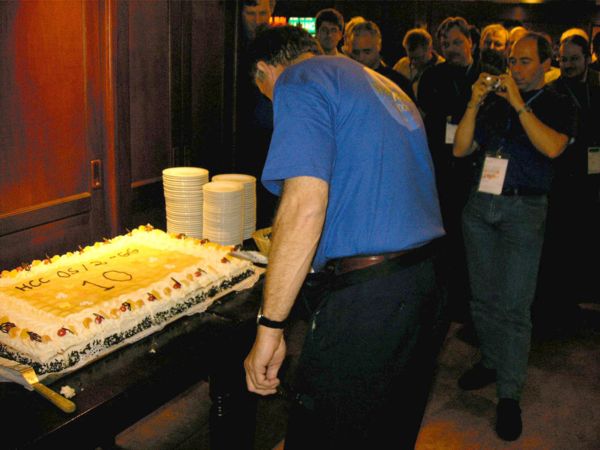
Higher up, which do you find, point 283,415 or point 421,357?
point 421,357

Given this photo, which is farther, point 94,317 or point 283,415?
point 283,415

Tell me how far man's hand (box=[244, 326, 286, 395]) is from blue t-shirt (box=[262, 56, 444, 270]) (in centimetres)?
28

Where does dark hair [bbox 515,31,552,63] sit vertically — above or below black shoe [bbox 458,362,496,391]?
above

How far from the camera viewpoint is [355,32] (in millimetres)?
5113

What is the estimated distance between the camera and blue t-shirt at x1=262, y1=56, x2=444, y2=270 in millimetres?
1744

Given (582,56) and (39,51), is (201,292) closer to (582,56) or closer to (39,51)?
(39,51)

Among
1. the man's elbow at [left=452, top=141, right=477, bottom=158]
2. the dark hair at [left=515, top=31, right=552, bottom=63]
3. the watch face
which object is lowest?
the watch face

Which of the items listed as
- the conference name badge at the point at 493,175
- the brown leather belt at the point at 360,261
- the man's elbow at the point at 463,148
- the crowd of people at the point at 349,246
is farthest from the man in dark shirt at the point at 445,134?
the brown leather belt at the point at 360,261

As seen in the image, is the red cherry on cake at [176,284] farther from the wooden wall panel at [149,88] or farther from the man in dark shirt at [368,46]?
the man in dark shirt at [368,46]

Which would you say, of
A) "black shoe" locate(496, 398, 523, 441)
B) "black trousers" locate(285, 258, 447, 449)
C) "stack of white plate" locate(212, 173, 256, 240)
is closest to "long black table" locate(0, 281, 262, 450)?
"black trousers" locate(285, 258, 447, 449)

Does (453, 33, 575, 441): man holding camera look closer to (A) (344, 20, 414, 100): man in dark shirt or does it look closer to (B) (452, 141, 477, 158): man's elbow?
(B) (452, 141, 477, 158): man's elbow

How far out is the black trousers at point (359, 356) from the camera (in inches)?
72.3

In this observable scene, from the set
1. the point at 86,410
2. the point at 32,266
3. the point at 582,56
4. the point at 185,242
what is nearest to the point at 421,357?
the point at 86,410

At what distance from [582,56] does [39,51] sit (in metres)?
3.69
